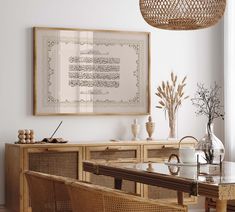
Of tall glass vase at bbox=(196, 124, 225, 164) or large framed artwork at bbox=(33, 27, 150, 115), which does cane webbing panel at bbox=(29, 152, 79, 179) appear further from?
tall glass vase at bbox=(196, 124, 225, 164)

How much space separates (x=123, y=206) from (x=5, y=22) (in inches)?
143

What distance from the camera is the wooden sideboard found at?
19.5ft

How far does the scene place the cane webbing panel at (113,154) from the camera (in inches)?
247

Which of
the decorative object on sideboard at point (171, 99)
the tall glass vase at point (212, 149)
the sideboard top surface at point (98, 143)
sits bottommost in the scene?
the sideboard top surface at point (98, 143)

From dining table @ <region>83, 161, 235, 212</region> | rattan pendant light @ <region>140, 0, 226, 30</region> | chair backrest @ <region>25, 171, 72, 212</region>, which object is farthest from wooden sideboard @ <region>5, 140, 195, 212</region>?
rattan pendant light @ <region>140, 0, 226, 30</region>

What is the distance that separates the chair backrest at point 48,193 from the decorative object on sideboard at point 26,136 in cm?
205

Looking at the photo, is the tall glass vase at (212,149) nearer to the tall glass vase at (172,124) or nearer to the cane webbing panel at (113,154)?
the cane webbing panel at (113,154)

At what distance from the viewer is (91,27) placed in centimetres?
672

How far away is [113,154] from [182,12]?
7.79ft

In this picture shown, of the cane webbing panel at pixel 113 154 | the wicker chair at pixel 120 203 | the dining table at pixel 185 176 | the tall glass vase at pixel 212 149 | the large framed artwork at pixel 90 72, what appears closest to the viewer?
the wicker chair at pixel 120 203

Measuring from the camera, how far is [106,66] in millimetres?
6746

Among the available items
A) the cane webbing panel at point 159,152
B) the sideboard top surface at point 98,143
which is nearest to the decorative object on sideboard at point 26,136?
the sideboard top surface at point 98,143

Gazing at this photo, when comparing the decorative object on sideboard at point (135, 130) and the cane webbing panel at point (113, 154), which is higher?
the decorative object on sideboard at point (135, 130)

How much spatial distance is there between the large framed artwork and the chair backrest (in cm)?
A: 244
